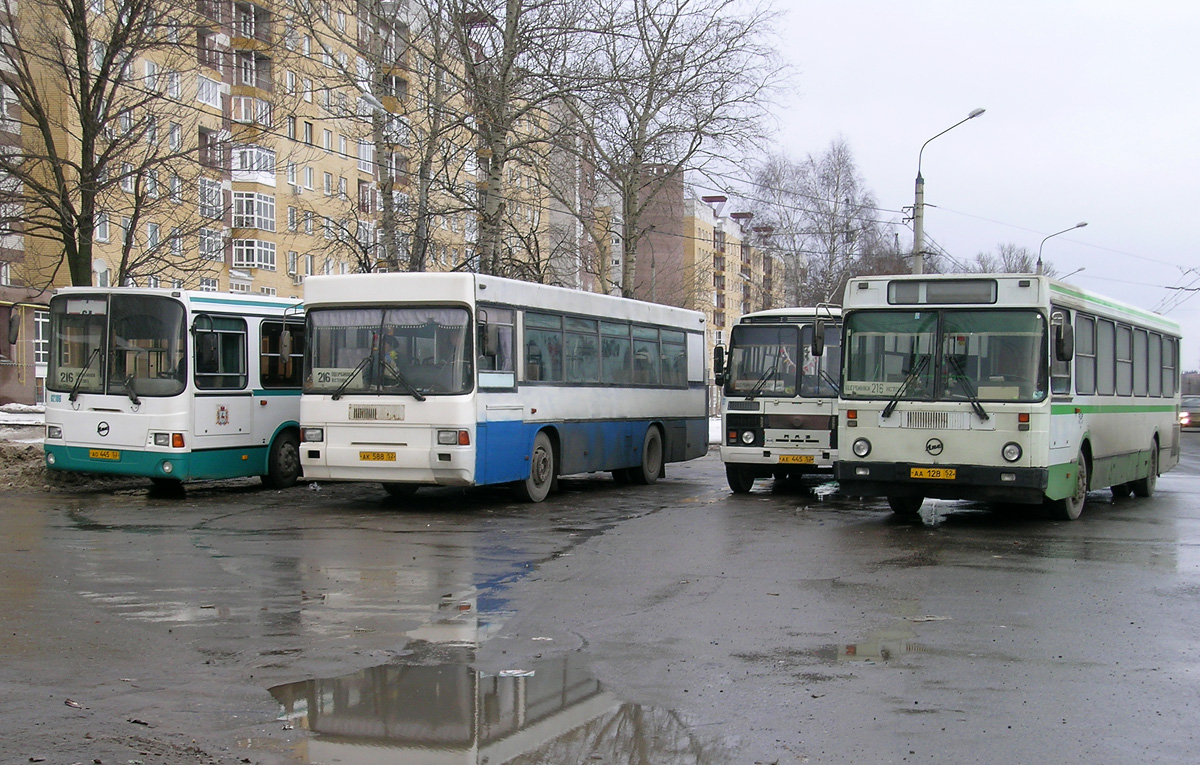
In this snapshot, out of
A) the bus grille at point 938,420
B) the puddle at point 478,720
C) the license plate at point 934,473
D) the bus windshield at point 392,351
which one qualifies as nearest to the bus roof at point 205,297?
the bus windshield at point 392,351

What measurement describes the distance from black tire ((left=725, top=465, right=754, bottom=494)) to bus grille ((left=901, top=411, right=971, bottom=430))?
5.67 metres

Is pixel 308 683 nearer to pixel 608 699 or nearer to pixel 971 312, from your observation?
pixel 608 699

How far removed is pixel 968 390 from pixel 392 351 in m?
7.01

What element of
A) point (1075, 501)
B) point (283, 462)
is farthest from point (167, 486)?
point (1075, 501)

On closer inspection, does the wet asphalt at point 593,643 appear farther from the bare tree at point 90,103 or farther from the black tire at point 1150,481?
the bare tree at point 90,103

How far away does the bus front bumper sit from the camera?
1357 centimetres

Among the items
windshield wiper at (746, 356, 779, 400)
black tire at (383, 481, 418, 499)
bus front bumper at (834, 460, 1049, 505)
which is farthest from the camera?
windshield wiper at (746, 356, 779, 400)

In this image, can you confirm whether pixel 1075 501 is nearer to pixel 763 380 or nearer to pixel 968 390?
pixel 968 390

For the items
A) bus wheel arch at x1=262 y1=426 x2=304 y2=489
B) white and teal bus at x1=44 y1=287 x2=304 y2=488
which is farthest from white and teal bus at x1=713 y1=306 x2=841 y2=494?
white and teal bus at x1=44 y1=287 x2=304 y2=488

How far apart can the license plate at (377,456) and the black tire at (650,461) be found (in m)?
6.17

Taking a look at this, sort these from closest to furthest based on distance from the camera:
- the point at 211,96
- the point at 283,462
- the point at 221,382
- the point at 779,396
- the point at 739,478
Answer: the point at 221,382
the point at 779,396
the point at 283,462
the point at 739,478
the point at 211,96

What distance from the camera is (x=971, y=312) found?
556 inches

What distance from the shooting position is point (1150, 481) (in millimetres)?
19609

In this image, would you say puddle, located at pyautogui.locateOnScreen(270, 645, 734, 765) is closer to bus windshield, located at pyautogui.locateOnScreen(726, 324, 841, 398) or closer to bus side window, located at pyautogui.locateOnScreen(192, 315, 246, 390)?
bus side window, located at pyautogui.locateOnScreen(192, 315, 246, 390)
